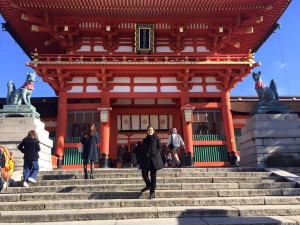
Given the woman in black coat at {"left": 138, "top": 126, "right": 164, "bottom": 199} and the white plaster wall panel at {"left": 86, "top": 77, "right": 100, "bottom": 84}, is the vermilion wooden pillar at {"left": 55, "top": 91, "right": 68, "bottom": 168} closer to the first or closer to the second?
the white plaster wall panel at {"left": 86, "top": 77, "right": 100, "bottom": 84}

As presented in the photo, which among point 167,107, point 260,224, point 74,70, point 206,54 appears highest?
point 206,54

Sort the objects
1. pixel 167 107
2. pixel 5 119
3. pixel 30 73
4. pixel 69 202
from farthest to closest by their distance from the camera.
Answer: pixel 167 107, pixel 30 73, pixel 5 119, pixel 69 202

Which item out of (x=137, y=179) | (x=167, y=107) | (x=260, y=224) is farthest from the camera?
(x=167, y=107)

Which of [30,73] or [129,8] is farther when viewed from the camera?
[129,8]

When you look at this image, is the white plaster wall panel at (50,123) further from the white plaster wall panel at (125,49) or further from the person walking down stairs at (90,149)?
the person walking down stairs at (90,149)

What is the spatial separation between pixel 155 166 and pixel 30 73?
7835 millimetres

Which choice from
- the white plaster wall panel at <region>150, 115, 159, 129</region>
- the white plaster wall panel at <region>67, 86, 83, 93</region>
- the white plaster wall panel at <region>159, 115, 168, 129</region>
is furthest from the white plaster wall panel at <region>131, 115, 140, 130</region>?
the white plaster wall panel at <region>67, 86, 83, 93</region>

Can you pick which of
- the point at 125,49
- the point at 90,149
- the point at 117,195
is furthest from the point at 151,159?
the point at 125,49

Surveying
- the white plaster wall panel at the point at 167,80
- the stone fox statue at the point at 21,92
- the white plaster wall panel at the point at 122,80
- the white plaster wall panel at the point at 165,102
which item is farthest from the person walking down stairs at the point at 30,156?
the white plaster wall panel at the point at 165,102

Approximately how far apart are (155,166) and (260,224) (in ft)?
8.49

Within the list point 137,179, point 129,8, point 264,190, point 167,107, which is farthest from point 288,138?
point 129,8

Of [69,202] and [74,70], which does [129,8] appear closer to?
[74,70]

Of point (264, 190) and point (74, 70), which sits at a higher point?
point (74, 70)

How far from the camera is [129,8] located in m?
13.9
